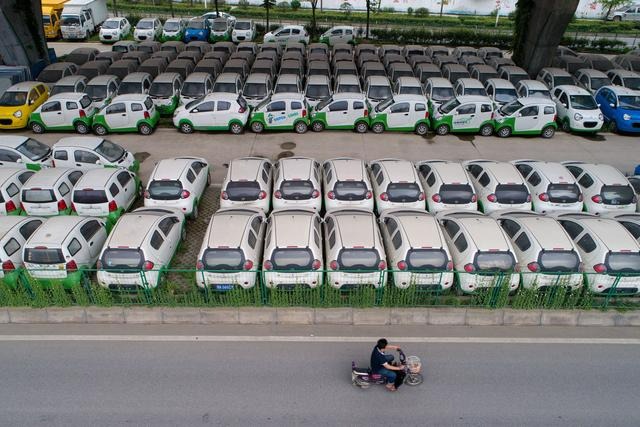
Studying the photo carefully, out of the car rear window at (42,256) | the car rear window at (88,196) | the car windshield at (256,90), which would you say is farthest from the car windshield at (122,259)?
the car windshield at (256,90)

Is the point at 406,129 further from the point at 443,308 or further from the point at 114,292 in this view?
the point at 114,292

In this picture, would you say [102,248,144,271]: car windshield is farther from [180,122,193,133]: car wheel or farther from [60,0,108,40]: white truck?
[60,0,108,40]: white truck

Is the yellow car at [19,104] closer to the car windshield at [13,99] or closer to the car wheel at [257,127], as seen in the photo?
the car windshield at [13,99]

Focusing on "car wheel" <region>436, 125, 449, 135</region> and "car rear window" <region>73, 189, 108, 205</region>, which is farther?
"car wheel" <region>436, 125, 449, 135</region>

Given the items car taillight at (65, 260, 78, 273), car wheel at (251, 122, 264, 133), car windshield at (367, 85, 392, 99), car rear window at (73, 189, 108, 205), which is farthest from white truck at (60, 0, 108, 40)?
car taillight at (65, 260, 78, 273)

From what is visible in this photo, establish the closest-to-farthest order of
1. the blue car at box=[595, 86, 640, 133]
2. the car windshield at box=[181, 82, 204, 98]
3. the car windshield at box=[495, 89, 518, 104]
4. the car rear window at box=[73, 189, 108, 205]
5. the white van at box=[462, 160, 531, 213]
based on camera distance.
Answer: the car rear window at box=[73, 189, 108, 205]
the white van at box=[462, 160, 531, 213]
the blue car at box=[595, 86, 640, 133]
the car windshield at box=[495, 89, 518, 104]
the car windshield at box=[181, 82, 204, 98]

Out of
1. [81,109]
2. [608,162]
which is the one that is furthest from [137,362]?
[608,162]
